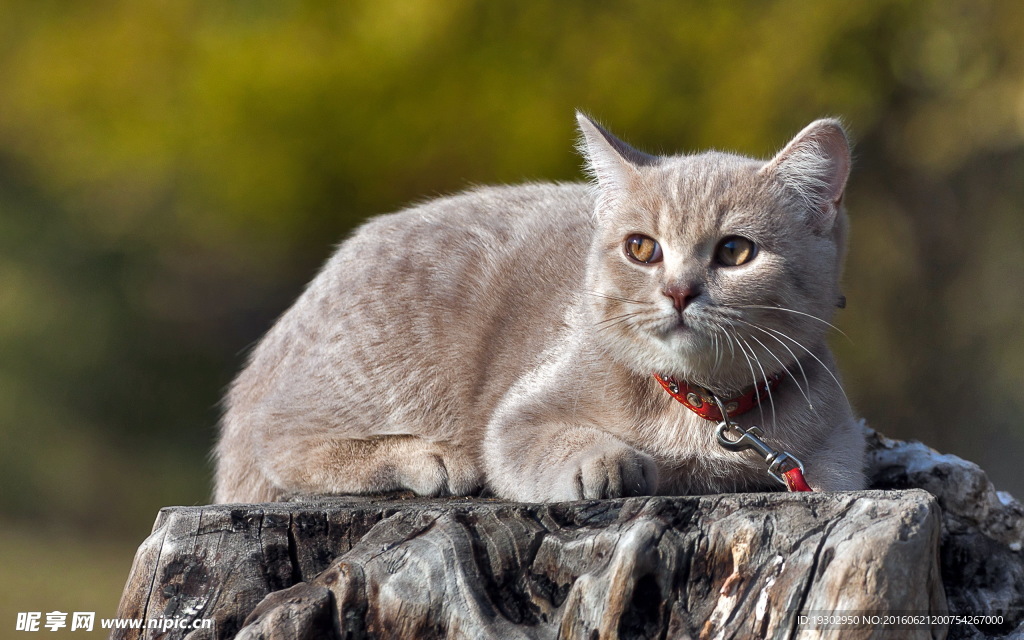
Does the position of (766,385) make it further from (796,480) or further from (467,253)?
(467,253)

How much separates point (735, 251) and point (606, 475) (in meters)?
0.61

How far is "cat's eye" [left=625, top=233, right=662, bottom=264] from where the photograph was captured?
2.31m

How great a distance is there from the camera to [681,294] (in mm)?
2131

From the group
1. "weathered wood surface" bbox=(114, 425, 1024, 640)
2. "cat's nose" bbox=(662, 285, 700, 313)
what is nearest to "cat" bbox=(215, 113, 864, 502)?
"cat's nose" bbox=(662, 285, 700, 313)

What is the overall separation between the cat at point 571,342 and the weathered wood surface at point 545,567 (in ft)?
1.38

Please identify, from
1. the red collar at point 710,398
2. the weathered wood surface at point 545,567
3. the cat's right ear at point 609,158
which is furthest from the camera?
the cat's right ear at point 609,158

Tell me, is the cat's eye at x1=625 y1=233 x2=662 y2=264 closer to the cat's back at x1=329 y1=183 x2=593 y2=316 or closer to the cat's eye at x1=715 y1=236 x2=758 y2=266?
the cat's eye at x1=715 y1=236 x2=758 y2=266

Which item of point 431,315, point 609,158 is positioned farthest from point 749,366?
point 431,315

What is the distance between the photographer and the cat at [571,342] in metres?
2.23

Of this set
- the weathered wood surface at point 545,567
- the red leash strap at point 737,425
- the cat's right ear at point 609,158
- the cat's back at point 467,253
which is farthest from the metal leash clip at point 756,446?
the cat's back at point 467,253

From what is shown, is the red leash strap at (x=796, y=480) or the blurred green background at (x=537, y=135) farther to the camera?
the blurred green background at (x=537, y=135)

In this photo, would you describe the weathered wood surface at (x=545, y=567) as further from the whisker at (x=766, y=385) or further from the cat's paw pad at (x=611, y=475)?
the whisker at (x=766, y=385)

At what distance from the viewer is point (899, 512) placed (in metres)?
1.60

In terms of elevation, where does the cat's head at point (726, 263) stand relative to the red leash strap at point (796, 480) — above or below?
above
